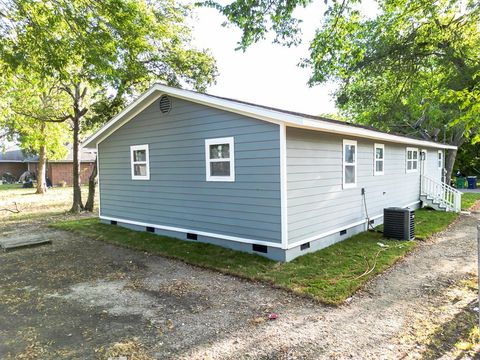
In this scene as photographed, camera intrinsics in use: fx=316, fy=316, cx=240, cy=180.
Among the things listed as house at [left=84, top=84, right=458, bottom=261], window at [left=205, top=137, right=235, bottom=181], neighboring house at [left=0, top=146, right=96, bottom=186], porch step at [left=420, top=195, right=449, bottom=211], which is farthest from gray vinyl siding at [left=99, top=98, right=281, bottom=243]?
neighboring house at [left=0, top=146, right=96, bottom=186]

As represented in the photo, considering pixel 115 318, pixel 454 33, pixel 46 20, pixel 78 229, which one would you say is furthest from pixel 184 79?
pixel 115 318

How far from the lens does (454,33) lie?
9625mm

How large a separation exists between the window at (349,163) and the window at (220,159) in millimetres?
3005

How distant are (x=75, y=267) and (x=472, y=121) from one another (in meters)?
7.08

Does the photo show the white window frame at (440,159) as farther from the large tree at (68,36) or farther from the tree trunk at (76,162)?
the tree trunk at (76,162)

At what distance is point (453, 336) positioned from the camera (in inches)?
137

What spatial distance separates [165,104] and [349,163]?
4.91 meters

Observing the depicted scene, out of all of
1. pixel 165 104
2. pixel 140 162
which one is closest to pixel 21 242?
pixel 140 162

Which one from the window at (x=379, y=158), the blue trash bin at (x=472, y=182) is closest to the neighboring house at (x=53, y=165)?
the window at (x=379, y=158)

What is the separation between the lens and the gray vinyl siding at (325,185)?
20.3 feet

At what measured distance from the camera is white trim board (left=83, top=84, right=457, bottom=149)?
5668mm

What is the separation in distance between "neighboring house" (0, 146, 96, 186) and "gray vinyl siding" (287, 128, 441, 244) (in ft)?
74.3

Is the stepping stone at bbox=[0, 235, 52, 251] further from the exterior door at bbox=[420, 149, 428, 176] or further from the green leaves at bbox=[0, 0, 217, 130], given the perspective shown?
the exterior door at bbox=[420, 149, 428, 176]

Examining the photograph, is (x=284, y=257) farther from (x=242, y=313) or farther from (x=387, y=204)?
(x=387, y=204)
